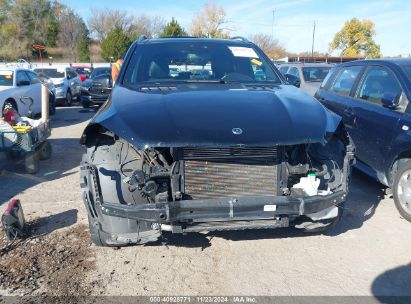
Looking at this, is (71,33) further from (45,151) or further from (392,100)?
(392,100)

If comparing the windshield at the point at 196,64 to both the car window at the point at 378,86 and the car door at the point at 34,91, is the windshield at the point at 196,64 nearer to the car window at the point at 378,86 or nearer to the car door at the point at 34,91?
the car window at the point at 378,86

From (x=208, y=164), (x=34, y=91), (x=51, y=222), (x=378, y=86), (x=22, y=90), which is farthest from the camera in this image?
(x=34, y=91)

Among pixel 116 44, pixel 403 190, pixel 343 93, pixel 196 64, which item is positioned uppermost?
pixel 116 44

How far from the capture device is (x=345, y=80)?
609 cm

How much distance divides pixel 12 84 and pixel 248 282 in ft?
32.9

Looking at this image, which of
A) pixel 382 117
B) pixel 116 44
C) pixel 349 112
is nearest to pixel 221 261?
pixel 382 117

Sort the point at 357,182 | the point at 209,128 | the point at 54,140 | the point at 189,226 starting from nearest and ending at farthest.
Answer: the point at 209,128, the point at 189,226, the point at 357,182, the point at 54,140

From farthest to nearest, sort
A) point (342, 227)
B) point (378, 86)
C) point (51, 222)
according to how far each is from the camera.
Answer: point (378, 86), point (51, 222), point (342, 227)

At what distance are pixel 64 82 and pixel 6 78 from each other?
18.1 ft

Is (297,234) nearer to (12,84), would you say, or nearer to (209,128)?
(209,128)

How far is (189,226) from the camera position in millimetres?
3072

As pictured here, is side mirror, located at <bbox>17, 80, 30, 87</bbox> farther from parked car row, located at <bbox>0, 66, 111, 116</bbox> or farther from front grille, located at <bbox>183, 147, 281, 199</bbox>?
front grille, located at <bbox>183, 147, 281, 199</bbox>

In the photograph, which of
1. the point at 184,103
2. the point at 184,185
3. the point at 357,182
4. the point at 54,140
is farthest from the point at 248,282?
the point at 54,140

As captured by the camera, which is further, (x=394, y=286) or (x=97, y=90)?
(x=97, y=90)
